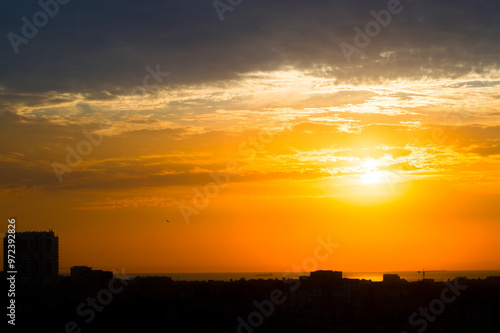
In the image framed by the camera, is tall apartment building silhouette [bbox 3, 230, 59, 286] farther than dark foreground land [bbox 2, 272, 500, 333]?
Yes

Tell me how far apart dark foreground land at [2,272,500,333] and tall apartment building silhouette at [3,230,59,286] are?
15.6ft

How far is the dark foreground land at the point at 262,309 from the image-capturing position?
4831 centimetres

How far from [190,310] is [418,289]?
25971 mm

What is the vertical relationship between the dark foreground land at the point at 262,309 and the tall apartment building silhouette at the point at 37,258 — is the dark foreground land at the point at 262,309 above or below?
below

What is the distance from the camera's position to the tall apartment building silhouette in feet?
229

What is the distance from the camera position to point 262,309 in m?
56.2

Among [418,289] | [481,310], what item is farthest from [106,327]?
[418,289]

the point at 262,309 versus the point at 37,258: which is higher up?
the point at 37,258

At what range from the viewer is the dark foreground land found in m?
48.3

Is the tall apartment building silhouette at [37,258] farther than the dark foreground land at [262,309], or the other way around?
the tall apartment building silhouette at [37,258]

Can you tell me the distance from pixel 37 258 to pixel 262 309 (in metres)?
29.2

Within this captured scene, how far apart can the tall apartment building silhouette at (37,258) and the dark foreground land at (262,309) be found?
15.6ft

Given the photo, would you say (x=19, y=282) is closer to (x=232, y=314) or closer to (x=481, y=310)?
(x=232, y=314)

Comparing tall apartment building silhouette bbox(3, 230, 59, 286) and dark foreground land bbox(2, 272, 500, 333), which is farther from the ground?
tall apartment building silhouette bbox(3, 230, 59, 286)
